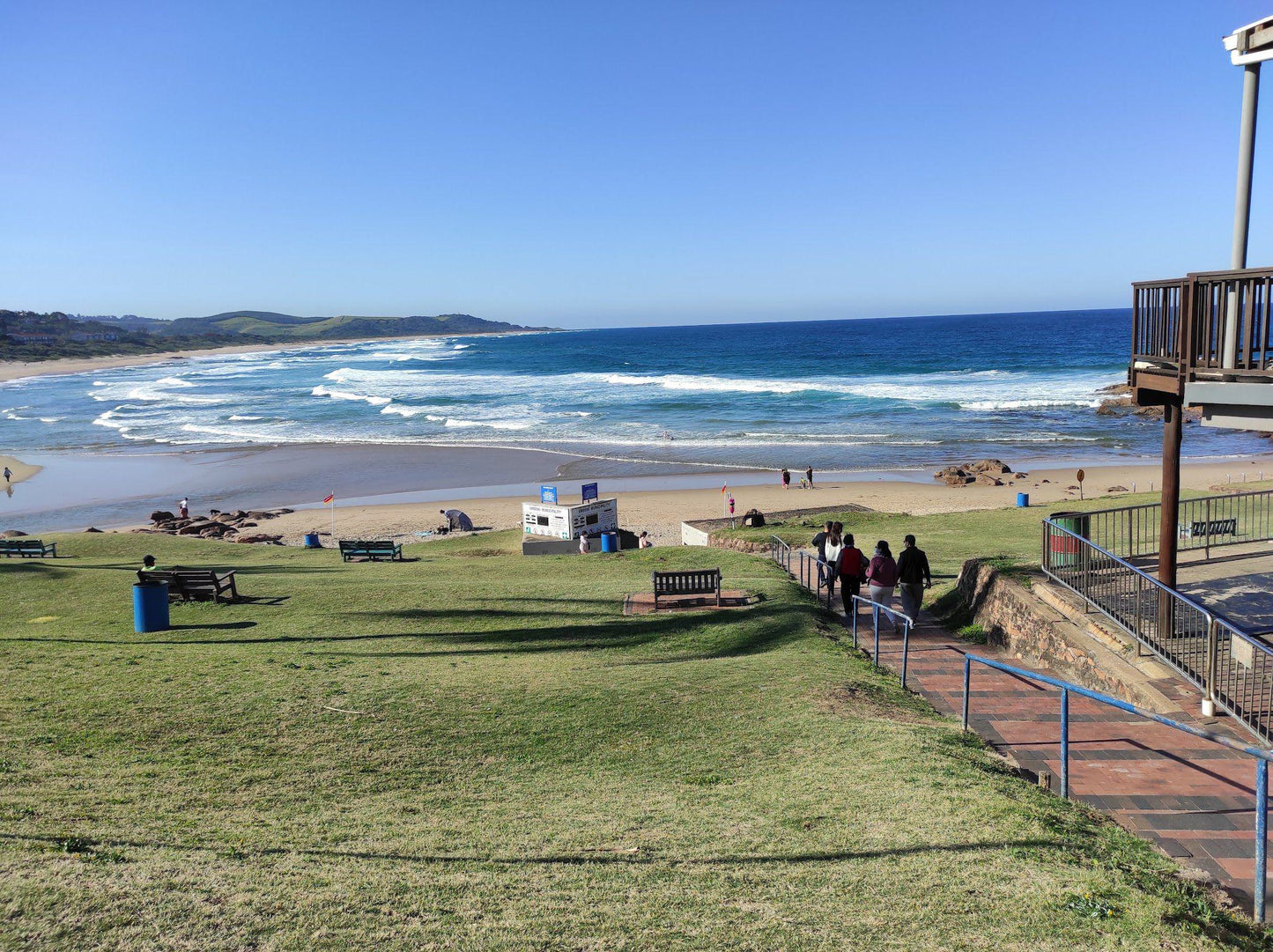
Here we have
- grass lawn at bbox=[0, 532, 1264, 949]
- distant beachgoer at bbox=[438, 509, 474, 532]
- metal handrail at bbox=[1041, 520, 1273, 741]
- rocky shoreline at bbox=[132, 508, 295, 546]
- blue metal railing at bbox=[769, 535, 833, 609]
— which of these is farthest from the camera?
distant beachgoer at bbox=[438, 509, 474, 532]

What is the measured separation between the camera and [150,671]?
28.6ft

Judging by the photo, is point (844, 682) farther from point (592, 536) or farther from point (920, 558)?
point (592, 536)

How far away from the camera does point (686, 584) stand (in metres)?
12.5

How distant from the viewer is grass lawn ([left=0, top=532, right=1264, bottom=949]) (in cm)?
413

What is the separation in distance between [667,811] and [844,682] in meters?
3.51

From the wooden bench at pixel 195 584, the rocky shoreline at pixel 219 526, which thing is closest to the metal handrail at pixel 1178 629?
the wooden bench at pixel 195 584

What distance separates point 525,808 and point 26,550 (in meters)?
18.3

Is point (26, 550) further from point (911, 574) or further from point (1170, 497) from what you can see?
point (1170, 497)

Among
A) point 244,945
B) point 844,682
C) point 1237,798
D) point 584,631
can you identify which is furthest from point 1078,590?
point 244,945

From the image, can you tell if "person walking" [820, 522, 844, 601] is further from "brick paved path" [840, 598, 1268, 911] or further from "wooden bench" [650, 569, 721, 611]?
"brick paved path" [840, 598, 1268, 911]

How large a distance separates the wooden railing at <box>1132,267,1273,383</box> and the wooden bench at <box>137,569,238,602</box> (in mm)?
12298

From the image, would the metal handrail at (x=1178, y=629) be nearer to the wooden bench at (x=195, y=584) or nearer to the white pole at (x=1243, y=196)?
the white pole at (x=1243, y=196)

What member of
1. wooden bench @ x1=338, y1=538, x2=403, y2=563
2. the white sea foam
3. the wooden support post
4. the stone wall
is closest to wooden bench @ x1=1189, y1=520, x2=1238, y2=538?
the stone wall

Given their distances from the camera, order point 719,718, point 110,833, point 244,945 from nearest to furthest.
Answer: point 244,945, point 110,833, point 719,718
